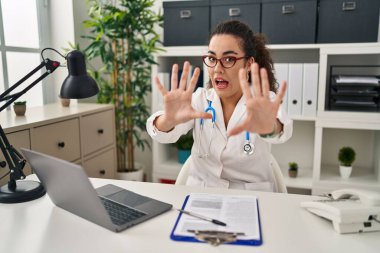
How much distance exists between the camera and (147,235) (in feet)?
3.02

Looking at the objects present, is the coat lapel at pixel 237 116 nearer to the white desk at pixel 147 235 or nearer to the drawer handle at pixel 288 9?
the white desk at pixel 147 235

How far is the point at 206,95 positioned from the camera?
165cm

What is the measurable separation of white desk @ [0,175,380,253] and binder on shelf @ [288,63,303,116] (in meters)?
1.40

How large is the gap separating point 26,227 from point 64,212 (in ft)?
0.40

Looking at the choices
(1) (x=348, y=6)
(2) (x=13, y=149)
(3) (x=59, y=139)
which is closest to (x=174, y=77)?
(2) (x=13, y=149)

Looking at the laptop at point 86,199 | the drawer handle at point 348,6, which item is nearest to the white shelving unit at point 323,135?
the drawer handle at point 348,6

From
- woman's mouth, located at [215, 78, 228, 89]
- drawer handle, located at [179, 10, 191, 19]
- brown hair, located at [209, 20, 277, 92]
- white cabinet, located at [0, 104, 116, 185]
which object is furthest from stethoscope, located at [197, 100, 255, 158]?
drawer handle, located at [179, 10, 191, 19]

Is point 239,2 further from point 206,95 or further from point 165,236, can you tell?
point 165,236

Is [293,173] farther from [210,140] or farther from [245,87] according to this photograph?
[245,87]

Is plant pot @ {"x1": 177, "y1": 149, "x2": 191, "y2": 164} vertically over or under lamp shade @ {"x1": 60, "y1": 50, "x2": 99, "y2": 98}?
under

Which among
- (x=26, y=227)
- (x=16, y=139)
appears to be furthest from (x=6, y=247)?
(x=16, y=139)

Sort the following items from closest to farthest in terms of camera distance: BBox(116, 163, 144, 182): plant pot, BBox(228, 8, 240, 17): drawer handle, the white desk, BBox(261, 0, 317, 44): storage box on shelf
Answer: the white desk
BBox(261, 0, 317, 44): storage box on shelf
BBox(228, 8, 240, 17): drawer handle
BBox(116, 163, 144, 182): plant pot

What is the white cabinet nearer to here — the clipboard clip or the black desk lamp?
the black desk lamp

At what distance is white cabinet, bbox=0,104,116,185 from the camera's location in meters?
1.80
